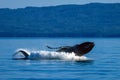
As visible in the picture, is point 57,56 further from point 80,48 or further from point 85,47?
point 85,47

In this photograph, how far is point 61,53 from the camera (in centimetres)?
4819

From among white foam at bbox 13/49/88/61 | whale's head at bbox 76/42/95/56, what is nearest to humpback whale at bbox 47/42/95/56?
whale's head at bbox 76/42/95/56

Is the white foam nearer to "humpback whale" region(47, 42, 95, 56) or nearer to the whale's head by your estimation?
"humpback whale" region(47, 42, 95, 56)

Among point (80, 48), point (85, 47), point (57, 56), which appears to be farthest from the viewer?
point (57, 56)

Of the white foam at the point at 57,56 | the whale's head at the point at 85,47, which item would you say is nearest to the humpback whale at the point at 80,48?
the whale's head at the point at 85,47

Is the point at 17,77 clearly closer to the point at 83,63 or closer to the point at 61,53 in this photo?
the point at 83,63

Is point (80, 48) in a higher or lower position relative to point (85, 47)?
higher

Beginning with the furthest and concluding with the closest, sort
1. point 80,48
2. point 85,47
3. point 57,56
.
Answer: point 57,56 < point 80,48 < point 85,47

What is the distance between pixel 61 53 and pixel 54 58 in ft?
2.56

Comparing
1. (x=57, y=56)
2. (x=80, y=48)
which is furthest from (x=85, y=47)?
(x=57, y=56)

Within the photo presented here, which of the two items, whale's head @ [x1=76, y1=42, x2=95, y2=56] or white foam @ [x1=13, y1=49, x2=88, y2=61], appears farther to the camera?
white foam @ [x1=13, y1=49, x2=88, y2=61]

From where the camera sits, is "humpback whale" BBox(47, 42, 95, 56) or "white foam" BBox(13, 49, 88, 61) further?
"white foam" BBox(13, 49, 88, 61)

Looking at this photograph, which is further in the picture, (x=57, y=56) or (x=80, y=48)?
(x=57, y=56)

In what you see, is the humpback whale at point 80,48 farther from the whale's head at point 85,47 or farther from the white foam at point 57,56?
the white foam at point 57,56
